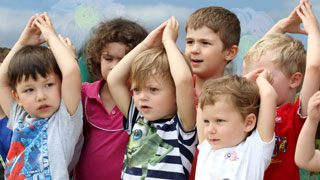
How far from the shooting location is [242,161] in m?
2.19

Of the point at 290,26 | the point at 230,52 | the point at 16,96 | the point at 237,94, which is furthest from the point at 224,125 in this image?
the point at 16,96

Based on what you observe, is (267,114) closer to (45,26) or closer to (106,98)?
(106,98)

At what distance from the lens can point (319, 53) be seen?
7.80 ft

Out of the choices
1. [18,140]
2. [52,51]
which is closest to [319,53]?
[52,51]

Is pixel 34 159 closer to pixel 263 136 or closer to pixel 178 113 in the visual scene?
pixel 178 113

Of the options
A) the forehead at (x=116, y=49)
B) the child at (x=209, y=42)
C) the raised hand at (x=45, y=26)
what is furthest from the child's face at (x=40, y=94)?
the child at (x=209, y=42)

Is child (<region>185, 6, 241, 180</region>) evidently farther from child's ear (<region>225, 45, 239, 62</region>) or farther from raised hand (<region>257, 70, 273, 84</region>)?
raised hand (<region>257, 70, 273, 84</region>)

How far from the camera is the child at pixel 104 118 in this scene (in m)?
2.97

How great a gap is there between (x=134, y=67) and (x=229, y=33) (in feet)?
2.50

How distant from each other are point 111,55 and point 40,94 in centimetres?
58

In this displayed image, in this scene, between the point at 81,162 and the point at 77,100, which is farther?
the point at 81,162

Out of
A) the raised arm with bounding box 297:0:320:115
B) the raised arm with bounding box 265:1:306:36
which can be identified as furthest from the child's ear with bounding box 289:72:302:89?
the raised arm with bounding box 265:1:306:36

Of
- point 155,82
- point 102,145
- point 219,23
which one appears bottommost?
point 102,145

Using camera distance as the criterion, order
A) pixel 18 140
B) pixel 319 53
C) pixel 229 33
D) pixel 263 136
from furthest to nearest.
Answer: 1. pixel 229 33
2. pixel 18 140
3. pixel 319 53
4. pixel 263 136
